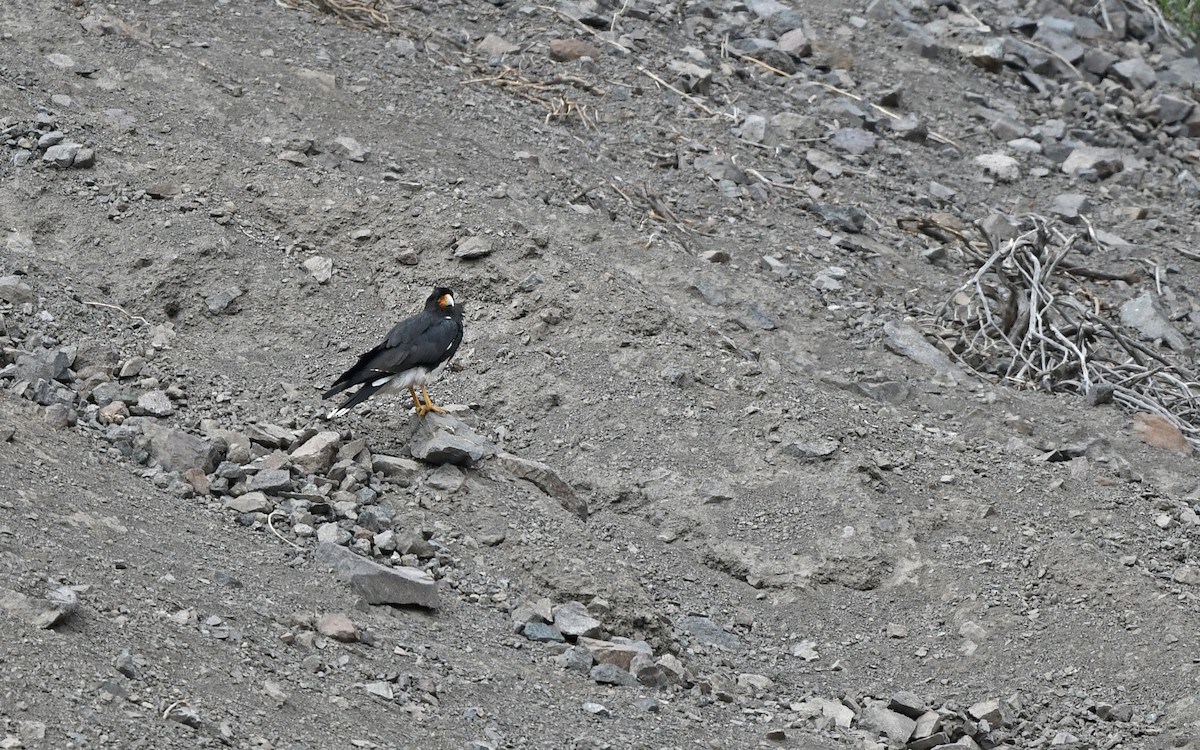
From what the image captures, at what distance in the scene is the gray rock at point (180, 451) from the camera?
21.9 feet

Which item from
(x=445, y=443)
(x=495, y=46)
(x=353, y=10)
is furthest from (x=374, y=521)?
(x=495, y=46)

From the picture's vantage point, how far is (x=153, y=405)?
7098 millimetres

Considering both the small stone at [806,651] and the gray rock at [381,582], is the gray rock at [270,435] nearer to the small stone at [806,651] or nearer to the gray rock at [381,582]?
the gray rock at [381,582]

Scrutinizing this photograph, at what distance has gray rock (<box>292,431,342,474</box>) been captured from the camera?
22.7ft

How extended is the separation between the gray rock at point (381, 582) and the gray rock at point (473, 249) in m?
2.84

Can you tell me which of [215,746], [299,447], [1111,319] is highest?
[215,746]

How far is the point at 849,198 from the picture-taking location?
11.2 meters

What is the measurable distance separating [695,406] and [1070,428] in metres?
2.47

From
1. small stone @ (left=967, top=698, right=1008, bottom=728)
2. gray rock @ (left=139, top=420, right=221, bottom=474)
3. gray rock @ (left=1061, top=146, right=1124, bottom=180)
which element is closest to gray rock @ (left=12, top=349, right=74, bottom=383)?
gray rock @ (left=139, top=420, right=221, bottom=474)

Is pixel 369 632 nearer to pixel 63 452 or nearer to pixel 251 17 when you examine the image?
pixel 63 452

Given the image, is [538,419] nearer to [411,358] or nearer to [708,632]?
[411,358]

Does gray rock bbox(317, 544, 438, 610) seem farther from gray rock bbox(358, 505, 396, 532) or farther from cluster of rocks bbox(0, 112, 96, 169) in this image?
cluster of rocks bbox(0, 112, 96, 169)

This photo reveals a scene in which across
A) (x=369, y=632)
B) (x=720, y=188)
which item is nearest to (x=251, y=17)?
(x=720, y=188)

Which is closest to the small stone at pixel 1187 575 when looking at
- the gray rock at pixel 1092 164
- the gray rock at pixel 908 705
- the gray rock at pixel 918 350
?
the gray rock at pixel 908 705
